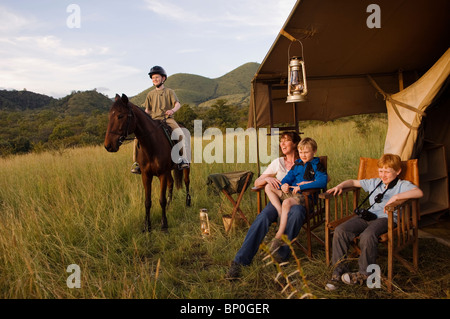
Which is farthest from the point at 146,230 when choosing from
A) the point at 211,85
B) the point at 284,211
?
the point at 211,85

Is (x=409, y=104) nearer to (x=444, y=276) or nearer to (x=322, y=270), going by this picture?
(x=444, y=276)

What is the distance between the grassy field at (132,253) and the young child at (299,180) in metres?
0.63

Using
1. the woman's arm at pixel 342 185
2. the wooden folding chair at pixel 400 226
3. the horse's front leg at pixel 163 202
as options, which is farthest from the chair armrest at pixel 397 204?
the horse's front leg at pixel 163 202

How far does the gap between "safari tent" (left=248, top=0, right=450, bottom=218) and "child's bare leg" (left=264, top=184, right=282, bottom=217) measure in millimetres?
1704

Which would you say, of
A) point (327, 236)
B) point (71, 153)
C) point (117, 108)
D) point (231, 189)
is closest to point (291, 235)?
point (327, 236)

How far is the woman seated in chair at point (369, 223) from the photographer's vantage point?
255 cm

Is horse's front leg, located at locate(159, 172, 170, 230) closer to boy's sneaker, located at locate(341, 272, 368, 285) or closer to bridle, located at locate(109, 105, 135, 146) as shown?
Result: bridle, located at locate(109, 105, 135, 146)

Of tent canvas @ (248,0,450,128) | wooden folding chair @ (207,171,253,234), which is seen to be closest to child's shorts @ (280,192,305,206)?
wooden folding chair @ (207,171,253,234)

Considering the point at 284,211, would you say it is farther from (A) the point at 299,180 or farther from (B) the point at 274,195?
(A) the point at 299,180

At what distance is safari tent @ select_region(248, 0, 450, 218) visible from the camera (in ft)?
10.0

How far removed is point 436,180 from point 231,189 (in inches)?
106

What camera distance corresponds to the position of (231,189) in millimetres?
3924

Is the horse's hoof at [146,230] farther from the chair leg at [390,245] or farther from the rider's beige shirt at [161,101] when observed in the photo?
the chair leg at [390,245]
